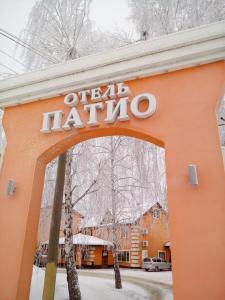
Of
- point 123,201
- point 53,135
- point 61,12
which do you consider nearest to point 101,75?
point 53,135

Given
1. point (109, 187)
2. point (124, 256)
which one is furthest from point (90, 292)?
point (124, 256)

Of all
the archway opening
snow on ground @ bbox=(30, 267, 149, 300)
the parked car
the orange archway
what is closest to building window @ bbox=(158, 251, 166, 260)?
the parked car

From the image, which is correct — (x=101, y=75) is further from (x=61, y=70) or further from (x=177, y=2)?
(x=177, y=2)

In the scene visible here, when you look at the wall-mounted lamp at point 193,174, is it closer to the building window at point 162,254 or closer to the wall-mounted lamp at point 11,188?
the wall-mounted lamp at point 11,188

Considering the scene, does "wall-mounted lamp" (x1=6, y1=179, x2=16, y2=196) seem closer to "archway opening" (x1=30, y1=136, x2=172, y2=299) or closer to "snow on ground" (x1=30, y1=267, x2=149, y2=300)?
"snow on ground" (x1=30, y1=267, x2=149, y2=300)

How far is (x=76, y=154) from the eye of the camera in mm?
10078

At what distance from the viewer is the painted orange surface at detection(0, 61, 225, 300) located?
347 centimetres

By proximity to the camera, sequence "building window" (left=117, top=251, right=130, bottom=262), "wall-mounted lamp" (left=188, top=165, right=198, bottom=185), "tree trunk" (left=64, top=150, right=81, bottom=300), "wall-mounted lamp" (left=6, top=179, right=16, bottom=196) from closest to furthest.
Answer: "wall-mounted lamp" (left=188, top=165, right=198, bottom=185)
"wall-mounted lamp" (left=6, top=179, right=16, bottom=196)
"tree trunk" (left=64, top=150, right=81, bottom=300)
"building window" (left=117, top=251, right=130, bottom=262)

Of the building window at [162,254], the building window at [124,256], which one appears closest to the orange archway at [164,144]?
the building window at [124,256]

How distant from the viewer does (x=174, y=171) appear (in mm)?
4023

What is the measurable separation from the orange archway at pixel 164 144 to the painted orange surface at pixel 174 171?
0.01m

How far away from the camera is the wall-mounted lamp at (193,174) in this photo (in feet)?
Answer: 12.3

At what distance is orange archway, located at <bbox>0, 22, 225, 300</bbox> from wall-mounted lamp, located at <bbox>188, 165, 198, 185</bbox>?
8 cm

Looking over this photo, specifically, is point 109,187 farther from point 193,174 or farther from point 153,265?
point 153,265
